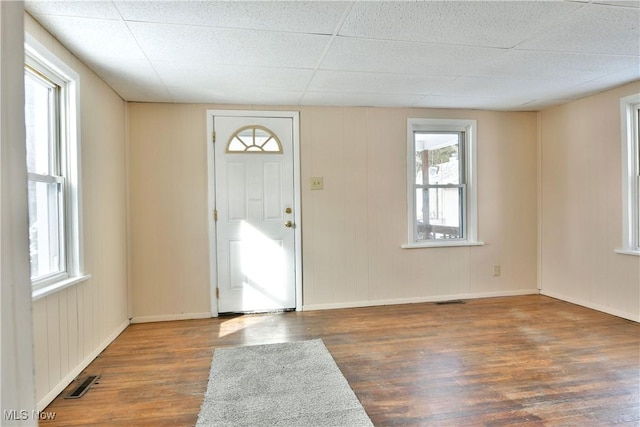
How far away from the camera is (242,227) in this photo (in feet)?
12.2

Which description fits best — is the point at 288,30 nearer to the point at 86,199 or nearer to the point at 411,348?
the point at 86,199

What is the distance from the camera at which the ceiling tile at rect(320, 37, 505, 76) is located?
2396 millimetres

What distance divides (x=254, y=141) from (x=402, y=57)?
69.0 inches

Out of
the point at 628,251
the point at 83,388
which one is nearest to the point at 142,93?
the point at 83,388

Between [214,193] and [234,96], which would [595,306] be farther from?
[234,96]

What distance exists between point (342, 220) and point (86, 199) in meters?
2.35

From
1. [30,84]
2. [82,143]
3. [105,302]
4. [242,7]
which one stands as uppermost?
[242,7]

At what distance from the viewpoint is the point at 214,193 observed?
12.0 feet

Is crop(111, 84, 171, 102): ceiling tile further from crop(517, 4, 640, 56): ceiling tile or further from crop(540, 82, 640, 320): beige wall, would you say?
crop(540, 82, 640, 320): beige wall

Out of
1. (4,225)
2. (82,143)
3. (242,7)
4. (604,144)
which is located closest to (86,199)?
(82,143)

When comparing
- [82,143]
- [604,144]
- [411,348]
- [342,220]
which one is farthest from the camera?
[342,220]

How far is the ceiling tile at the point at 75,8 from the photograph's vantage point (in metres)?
1.80

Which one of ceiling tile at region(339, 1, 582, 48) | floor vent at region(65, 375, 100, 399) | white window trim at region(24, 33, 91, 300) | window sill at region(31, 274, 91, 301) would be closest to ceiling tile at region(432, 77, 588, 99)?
ceiling tile at region(339, 1, 582, 48)

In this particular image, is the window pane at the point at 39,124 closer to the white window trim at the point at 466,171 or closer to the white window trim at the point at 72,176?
the white window trim at the point at 72,176
